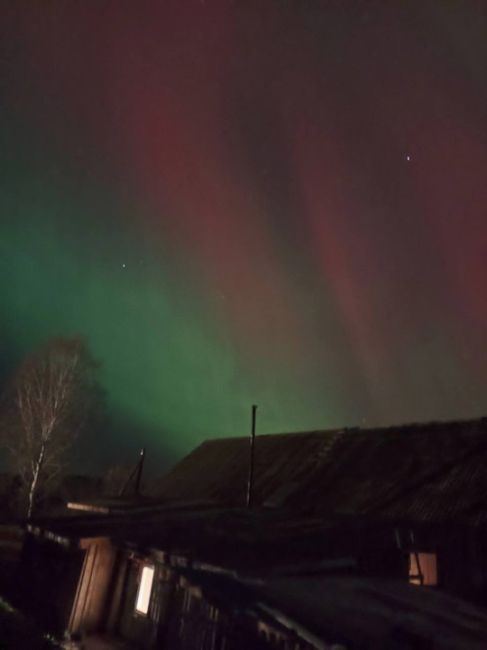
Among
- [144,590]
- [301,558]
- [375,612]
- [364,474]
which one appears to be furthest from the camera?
[364,474]

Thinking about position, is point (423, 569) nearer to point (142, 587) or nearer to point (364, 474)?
point (364, 474)

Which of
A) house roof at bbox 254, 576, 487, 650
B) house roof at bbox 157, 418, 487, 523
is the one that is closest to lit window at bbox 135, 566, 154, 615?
house roof at bbox 254, 576, 487, 650

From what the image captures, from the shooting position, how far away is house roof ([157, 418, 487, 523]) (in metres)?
18.4

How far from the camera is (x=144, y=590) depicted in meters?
14.9

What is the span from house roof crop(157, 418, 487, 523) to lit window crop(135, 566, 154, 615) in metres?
8.16

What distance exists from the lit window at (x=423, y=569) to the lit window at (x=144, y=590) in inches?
324

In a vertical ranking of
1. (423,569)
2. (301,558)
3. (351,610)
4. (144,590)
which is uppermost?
(423,569)

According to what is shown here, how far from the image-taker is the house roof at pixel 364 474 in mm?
18391

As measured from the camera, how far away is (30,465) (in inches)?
1223

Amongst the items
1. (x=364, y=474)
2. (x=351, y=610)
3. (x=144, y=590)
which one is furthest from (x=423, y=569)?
(x=144, y=590)

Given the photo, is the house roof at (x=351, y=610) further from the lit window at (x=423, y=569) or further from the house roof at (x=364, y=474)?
the house roof at (x=364, y=474)

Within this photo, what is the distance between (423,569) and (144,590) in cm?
923

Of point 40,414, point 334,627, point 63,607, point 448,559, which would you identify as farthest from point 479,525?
point 40,414

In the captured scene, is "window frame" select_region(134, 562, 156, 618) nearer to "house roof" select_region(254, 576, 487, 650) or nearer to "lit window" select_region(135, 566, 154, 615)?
"lit window" select_region(135, 566, 154, 615)
